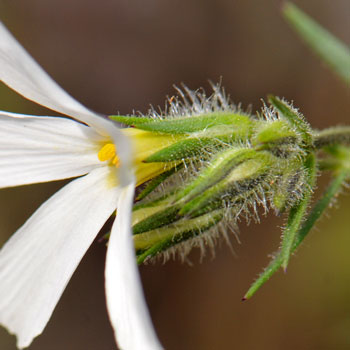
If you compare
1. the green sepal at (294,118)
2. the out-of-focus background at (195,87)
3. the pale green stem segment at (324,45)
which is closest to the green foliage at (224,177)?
the green sepal at (294,118)

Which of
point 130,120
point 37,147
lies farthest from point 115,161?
point 37,147

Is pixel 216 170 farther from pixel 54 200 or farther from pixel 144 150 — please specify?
pixel 54 200

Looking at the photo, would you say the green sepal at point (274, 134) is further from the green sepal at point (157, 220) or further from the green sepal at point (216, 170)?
the green sepal at point (157, 220)

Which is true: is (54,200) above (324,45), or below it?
below

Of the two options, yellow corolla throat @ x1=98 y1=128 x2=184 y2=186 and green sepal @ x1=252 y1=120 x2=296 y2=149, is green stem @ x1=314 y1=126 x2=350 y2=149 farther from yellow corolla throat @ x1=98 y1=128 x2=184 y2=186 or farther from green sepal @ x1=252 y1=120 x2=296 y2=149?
yellow corolla throat @ x1=98 y1=128 x2=184 y2=186

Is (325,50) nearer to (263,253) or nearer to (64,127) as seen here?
(64,127)

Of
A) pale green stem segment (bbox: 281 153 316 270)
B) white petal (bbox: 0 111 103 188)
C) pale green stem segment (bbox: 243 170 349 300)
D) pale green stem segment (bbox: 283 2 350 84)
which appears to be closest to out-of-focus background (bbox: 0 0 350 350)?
pale green stem segment (bbox: 283 2 350 84)
